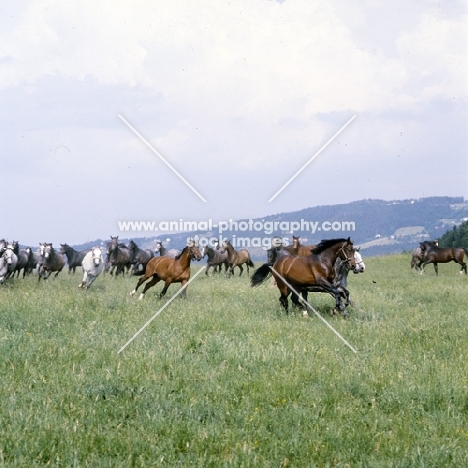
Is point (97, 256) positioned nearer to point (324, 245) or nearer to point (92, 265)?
point (92, 265)

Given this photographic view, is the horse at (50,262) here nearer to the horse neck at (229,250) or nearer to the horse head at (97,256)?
the horse head at (97,256)

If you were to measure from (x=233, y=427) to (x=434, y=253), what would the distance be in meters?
33.2

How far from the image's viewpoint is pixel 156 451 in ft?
17.0

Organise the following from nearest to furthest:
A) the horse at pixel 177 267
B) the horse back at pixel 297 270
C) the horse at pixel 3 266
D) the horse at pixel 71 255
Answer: the horse back at pixel 297 270, the horse at pixel 177 267, the horse at pixel 3 266, the horse at pixel 71 255

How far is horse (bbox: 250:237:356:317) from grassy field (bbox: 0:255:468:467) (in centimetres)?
190

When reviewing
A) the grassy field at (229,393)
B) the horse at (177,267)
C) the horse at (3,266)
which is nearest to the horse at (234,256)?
the horse at (3,266)

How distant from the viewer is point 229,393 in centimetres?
676

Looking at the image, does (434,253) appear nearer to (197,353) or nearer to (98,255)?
(98,255)

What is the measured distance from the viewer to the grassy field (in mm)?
5199

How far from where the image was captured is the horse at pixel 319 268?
13.3 meters

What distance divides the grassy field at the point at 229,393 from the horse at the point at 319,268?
1.90 m

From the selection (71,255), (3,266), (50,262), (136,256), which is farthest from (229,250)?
(3,266)

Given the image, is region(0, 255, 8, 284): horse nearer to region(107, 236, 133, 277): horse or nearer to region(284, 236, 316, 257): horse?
region(284, 236, 316, 257): horse

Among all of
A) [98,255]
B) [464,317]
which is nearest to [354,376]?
[464,317]
